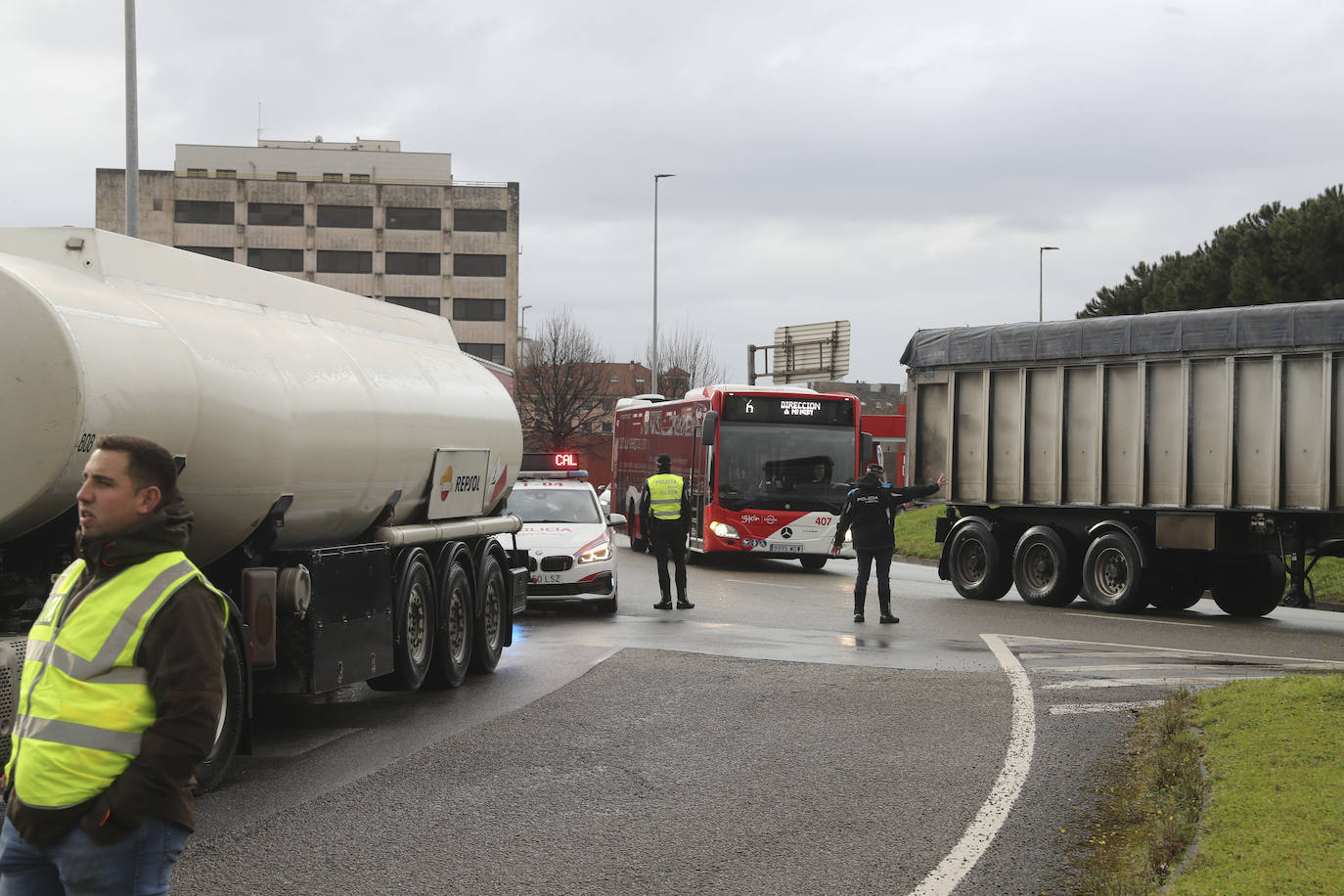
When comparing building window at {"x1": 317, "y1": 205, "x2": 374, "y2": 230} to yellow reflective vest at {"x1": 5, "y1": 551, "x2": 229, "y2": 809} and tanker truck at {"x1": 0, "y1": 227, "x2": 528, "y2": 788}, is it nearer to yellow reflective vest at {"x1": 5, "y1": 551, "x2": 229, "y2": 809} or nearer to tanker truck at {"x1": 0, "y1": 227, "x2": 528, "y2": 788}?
tanker truck at {"x1": 0, "y1": 227, "x2": 528, "y2": 788}

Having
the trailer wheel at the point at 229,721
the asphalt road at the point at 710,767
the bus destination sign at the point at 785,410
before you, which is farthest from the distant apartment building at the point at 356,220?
the trailer wheel at the point at 229,721

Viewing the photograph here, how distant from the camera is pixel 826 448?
84.1 ft

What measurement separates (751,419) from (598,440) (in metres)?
52.6

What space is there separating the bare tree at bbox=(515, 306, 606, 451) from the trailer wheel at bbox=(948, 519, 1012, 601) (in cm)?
4837

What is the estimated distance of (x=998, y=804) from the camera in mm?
7785

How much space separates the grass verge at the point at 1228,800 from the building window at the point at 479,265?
8476cm

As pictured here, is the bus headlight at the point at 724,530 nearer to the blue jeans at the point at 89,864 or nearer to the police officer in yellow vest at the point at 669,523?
the police officer in yellow vest at the point at 669,523

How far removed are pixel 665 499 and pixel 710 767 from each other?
1034 cm

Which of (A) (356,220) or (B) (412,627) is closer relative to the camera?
(B) (412,627)

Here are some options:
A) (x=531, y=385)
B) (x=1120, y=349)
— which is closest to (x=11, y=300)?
(x=1120, y=349)

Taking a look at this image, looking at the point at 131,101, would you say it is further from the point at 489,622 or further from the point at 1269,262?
the point at 1269,262

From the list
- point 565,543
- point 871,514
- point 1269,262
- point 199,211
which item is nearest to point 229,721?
point 565,543

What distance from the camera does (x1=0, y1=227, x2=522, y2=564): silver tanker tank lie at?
715cm

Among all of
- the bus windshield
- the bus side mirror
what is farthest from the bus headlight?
the bus side mirror
